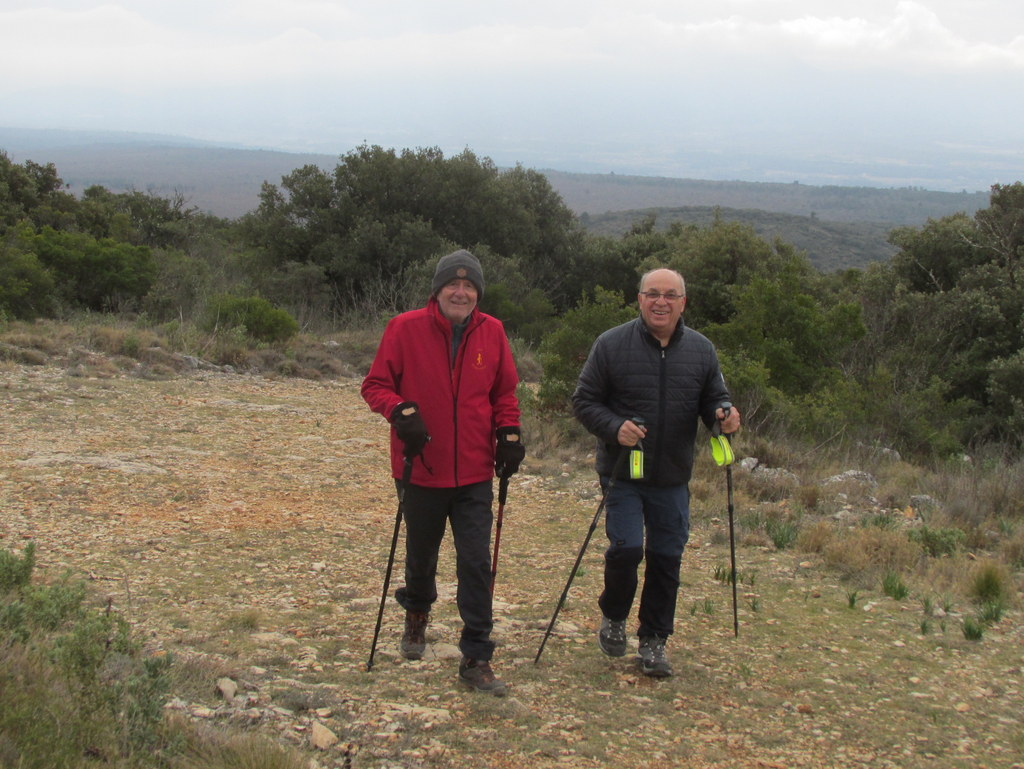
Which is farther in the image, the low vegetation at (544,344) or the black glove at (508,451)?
the black glove at (508,451)

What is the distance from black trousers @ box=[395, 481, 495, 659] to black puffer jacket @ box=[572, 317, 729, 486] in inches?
26.1

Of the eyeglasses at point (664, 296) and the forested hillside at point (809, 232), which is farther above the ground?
the forested hillside at point (809, 232)

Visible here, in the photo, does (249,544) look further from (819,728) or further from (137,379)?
(137,379)

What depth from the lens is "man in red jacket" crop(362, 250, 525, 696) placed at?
4211 millimetres

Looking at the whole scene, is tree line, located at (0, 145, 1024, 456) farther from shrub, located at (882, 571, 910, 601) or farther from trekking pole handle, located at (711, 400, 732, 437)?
trekking pole handle, located at (711, 400, 732, 437)

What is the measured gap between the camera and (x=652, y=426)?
4465mm

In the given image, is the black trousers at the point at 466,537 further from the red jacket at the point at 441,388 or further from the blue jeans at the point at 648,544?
the blue jeans at the point at 648,544

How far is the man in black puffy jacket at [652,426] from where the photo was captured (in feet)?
14.6

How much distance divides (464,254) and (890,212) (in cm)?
11568

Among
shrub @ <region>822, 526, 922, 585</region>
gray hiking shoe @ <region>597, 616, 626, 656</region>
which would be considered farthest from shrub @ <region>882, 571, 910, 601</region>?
gray hiking shoe @ <region>597, 616, 626, 656</region>

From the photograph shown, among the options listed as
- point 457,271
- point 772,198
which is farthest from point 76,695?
point 772,198

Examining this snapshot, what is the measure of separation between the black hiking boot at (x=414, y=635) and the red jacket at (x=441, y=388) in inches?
30.1

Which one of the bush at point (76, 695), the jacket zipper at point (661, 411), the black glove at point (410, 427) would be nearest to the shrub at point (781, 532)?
the jacket zipper at point (661, 411)

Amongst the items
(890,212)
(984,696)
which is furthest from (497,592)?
(890,212)
